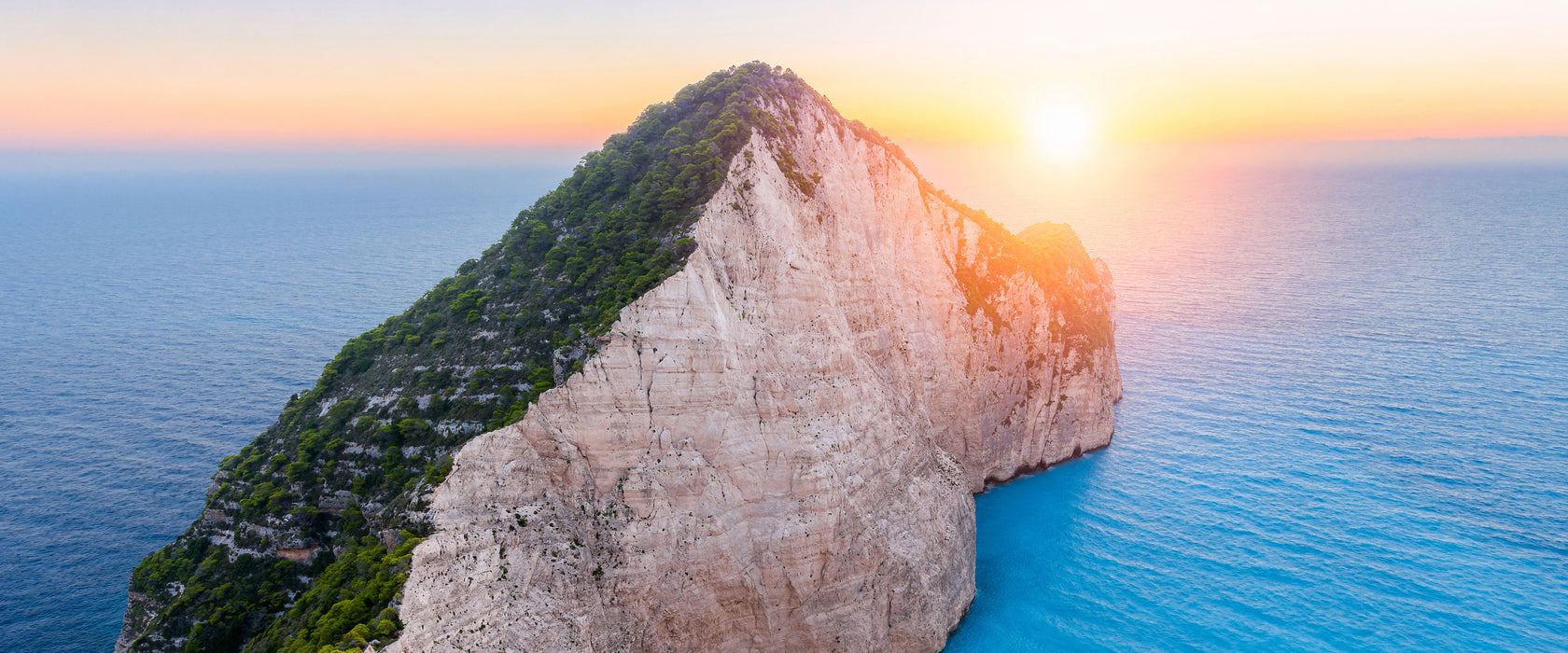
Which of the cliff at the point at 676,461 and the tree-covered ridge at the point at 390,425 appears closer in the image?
the cliff at the point at 676,461

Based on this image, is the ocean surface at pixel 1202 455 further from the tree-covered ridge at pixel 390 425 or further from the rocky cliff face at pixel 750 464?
the tree-covered ridge at pixel 390 425

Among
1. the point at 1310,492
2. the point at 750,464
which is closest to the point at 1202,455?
the point at 1310,492

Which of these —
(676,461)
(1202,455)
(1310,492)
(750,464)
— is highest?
(676,461)

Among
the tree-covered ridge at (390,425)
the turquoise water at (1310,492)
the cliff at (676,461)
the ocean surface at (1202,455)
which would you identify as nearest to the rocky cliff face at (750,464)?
the cliff at (676,461)

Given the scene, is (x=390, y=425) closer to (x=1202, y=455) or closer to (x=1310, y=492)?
(x=1202, y=455)

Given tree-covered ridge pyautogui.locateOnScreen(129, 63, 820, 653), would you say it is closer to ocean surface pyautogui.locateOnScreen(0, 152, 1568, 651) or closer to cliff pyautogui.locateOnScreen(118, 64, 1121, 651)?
cliff pyautogui.locateOnScreen(118, 64, 1121, 651)

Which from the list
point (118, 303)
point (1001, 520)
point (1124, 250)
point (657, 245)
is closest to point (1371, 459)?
point (1001, 520)

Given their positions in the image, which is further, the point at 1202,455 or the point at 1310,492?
the point at 1202,455
